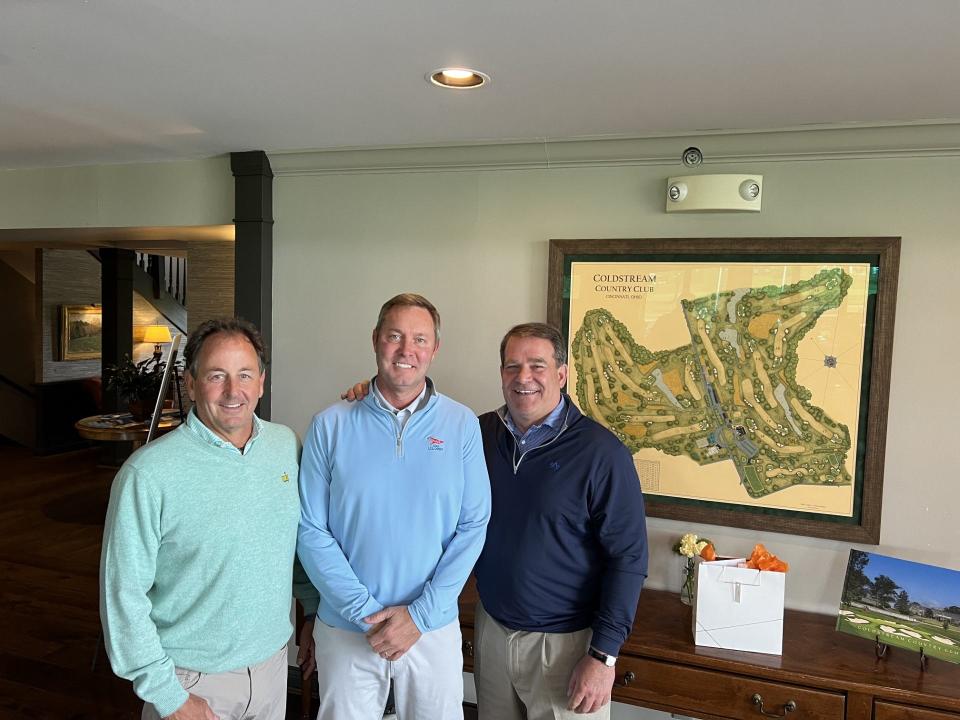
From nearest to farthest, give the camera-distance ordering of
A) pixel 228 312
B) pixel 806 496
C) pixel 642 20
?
pixel 642 20
pixel 806 496
pixel 228 312

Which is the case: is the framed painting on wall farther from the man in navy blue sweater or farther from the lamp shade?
the man in navy blue sweater

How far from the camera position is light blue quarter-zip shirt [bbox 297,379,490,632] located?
6.26ft

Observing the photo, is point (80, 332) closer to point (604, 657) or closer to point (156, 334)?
point (156, 334)

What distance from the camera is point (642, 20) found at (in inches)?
66.3

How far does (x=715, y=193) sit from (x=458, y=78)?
108 cm

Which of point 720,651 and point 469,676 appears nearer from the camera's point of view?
point 720,651

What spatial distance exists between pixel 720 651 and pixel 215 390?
71.8 inches

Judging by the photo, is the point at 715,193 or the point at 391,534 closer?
the point at 391,534

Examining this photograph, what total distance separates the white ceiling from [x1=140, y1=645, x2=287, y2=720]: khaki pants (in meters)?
1.57

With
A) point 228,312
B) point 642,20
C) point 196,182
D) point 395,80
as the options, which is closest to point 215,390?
point 395,80

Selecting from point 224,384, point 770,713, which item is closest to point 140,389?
point 224,384

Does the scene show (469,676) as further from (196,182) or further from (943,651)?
(196,182)

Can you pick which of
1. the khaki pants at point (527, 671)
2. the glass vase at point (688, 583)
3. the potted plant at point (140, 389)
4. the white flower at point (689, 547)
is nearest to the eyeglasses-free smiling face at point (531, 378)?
the khaki pants at point (527, 671)

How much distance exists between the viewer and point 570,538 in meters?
2.12
